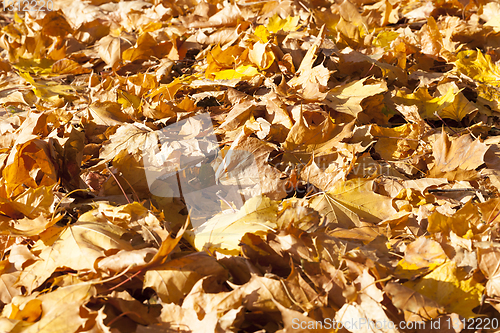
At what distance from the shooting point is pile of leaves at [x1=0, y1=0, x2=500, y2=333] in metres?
0.88

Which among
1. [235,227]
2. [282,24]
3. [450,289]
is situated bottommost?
[450,289]

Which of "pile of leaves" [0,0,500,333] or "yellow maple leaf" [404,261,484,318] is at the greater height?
"pile of leaves" [0,0,500,333]

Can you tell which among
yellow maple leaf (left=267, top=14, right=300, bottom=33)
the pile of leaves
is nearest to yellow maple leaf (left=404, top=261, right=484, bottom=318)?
the pile of leaves

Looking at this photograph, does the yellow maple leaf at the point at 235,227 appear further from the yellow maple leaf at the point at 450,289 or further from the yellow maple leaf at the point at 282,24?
the yellow maple leaf at the point at 282,24

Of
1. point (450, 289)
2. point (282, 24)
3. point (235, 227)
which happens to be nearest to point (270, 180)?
point (235, 227)

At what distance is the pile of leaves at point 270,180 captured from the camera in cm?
88

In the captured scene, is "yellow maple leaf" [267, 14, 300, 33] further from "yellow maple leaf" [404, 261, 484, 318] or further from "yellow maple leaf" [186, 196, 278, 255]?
"yellow maple leaf" [404, 261, 484, 318]

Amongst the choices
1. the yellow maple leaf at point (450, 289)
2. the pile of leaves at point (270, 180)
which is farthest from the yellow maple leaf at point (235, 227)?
the yellow maple leaf at point (450, 289)

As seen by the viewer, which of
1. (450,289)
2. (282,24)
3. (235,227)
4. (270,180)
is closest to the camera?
(450,289)

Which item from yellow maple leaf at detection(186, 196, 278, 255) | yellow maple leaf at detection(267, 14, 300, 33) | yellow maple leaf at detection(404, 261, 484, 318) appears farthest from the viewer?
yellow maple leaf at detection(267, 14, 300, 33)

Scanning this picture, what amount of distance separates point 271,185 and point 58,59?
Answer: 1.91 metres

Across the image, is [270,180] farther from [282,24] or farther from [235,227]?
[282,24]

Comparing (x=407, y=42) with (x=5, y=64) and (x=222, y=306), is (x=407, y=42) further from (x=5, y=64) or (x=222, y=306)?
(x=5, y=64)

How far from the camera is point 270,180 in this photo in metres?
1.24
